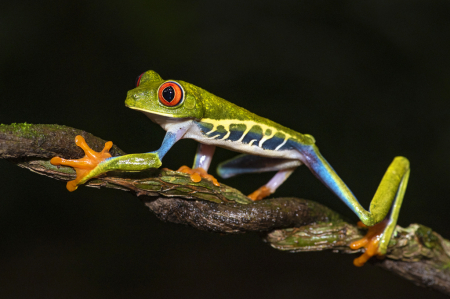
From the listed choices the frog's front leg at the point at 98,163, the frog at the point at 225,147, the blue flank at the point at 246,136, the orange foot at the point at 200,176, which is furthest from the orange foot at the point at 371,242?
the frog's front leg at the point at 98,163

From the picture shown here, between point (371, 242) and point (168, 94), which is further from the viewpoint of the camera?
point (371, 242)

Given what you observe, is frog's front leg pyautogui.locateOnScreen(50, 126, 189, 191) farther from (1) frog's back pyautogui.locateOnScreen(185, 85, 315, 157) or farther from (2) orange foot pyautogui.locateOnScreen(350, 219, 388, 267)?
(2) orange foot pyautogui.locateOnScreen(350, 219, 388, 267)

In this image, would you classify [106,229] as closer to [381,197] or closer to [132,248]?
[132,248]

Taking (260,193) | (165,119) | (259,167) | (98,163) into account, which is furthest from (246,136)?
(98,163)

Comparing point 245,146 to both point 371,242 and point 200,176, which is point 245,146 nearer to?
point 200,176

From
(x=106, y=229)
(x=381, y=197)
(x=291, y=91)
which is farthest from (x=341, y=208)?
(x=106, y=229)

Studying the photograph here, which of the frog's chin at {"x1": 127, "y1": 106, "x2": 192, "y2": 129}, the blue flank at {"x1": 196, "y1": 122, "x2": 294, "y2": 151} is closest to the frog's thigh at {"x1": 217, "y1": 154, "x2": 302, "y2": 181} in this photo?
the blue flank at {"x1": 196, "y1": 122, "x2": 294, "y2": 151}
